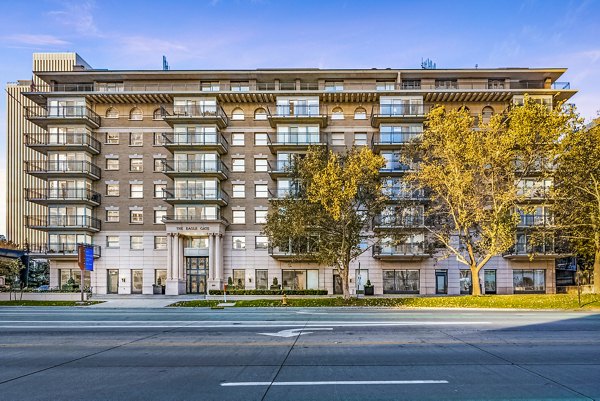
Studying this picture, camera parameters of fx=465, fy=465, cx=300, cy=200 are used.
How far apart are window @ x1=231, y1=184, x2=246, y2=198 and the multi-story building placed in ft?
0.33

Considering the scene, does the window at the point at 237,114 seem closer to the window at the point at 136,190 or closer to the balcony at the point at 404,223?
the window at the point at 136,190

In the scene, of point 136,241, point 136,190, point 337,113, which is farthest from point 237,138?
point 136,241

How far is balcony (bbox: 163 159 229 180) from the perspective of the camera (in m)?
44.1

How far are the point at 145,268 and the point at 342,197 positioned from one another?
1000 inches

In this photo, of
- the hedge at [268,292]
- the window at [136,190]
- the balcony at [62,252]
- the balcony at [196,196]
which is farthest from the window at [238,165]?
the balcony at [62,252]

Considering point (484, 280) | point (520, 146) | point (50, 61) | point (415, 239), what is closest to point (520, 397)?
point (520, 146)

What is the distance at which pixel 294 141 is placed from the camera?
44.9 meters

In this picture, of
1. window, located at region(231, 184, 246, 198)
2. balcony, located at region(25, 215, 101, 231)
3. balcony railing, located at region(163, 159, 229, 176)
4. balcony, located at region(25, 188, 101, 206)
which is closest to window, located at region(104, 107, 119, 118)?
balcony railing, located at region(163, 159, 229, 176)

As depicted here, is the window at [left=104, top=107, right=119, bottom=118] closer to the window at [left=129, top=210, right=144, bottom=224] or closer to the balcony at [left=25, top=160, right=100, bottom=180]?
the balcony at [left=25, top=160, right=100, bottom=180]

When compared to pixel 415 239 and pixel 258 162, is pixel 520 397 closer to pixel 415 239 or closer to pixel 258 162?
pixel 415 239

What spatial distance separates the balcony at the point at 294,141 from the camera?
44.5 meters

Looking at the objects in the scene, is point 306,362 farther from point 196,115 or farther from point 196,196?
point 196,115

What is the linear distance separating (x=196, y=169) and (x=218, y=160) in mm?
2256

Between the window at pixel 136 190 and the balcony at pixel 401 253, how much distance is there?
23529 mm
